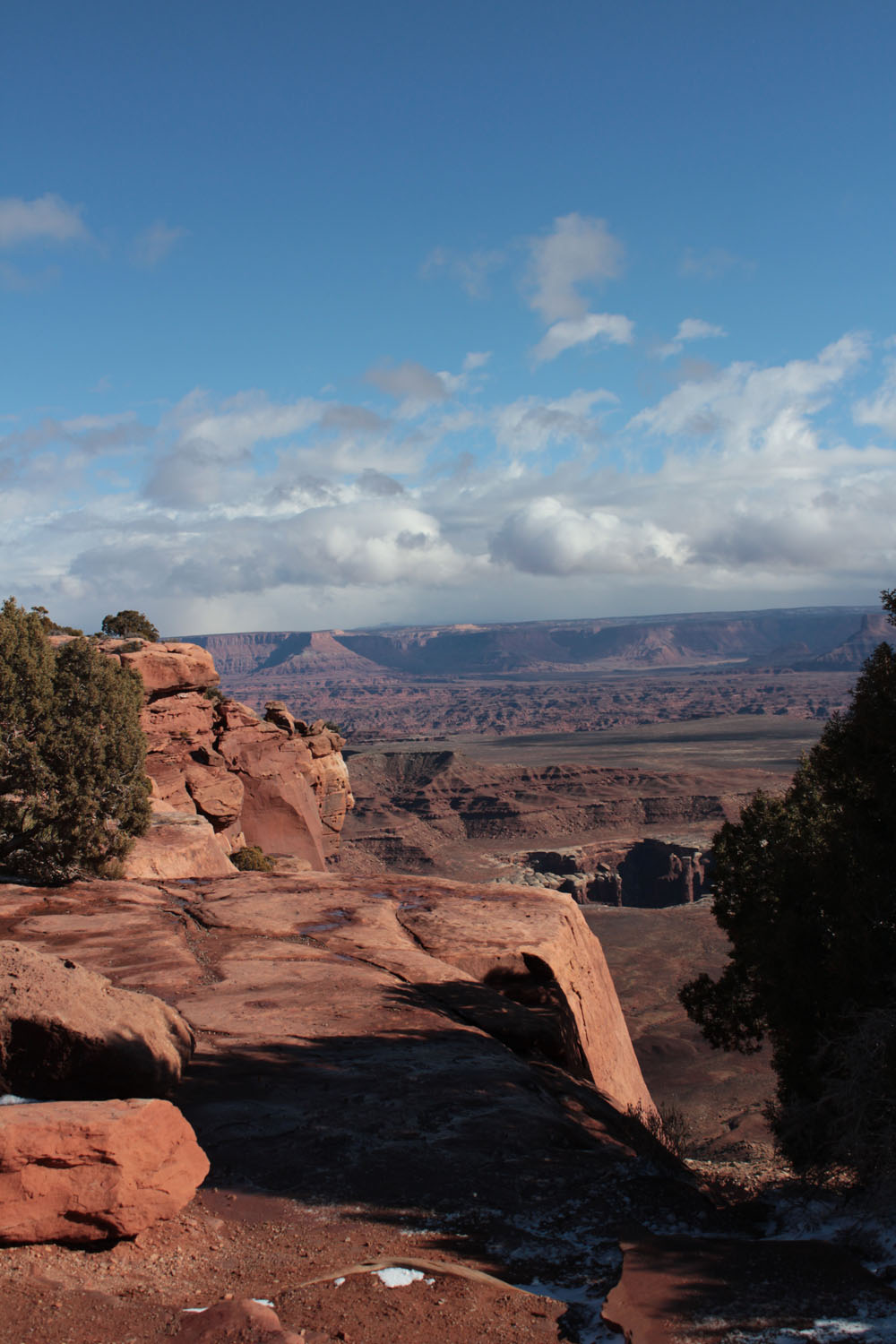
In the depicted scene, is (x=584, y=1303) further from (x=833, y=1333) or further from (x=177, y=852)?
(x=177, y=852)

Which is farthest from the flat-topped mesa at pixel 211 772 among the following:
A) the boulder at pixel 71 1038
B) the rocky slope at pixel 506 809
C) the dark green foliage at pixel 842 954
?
the rocky slope at pixel 506 809

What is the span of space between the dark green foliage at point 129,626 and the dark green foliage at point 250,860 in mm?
12612

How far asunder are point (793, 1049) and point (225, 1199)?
7692 millimetres

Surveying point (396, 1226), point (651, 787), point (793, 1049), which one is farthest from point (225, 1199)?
point (651, 787)

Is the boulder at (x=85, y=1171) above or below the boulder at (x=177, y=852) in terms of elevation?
above

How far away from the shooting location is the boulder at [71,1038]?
22.6 ft

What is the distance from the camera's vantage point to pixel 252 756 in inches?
1353

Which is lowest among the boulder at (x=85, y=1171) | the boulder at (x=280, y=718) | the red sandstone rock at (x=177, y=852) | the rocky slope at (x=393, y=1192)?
the red sandstone rock at (x=177, y=852)

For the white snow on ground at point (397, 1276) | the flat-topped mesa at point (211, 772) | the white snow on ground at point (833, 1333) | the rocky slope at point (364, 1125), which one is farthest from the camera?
the flat-topped mesa at point (211, 772)

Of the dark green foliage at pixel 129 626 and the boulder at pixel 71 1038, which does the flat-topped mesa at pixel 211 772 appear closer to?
the dark green foliage at pixel 129 626

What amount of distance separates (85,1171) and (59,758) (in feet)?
43.8

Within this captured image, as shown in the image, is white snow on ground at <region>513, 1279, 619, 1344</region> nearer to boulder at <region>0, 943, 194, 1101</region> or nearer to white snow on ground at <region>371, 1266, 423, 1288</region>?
white snow on ground at <region>371, 1266, 423, 1288</region>

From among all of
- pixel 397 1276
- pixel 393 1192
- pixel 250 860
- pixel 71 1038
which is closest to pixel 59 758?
pixel 71 1038

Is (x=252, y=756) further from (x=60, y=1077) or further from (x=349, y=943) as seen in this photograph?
(x=60, y=1077)
